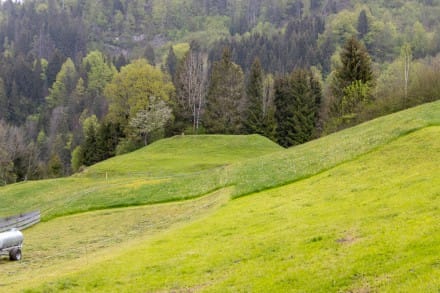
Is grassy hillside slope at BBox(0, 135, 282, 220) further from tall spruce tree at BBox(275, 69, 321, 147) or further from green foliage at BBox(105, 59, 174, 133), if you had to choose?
tall spruce tree at BBox(275, 69, 321, 147)

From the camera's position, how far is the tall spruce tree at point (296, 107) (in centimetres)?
10250

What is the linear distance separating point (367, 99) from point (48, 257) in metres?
61.3

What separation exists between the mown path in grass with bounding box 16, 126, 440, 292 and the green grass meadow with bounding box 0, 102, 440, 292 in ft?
0.20

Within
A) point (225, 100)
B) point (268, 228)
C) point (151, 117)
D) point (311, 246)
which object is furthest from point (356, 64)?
point (311, 246)

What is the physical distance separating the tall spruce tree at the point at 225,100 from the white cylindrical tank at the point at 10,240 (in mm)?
74674

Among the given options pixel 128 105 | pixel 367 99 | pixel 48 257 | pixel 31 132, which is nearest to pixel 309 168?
pixel 48 257

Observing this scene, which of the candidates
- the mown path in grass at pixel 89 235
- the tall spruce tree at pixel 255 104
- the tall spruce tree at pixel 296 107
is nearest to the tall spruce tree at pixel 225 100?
the tall spruce tree at pixel 255 104

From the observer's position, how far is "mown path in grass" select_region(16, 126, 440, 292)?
47.6 feet

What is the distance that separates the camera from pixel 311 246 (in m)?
18.0

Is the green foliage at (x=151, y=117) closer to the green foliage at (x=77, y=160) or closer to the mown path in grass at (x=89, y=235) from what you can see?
the green foliage at (x=77, y=160)

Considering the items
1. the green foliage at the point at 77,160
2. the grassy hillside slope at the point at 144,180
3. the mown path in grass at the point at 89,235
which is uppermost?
the mown path in grass at the point at 89,235

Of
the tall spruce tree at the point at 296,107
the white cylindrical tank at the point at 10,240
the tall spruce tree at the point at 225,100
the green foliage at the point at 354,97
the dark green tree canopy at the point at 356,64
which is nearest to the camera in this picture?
the white cylindrical tank at the point at 10,240

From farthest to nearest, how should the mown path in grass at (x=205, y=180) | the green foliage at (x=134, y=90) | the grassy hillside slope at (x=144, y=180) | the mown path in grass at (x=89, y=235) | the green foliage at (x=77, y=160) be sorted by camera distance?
the green foliage at (x=77, y=160) → the green foliage at (x=134, y=90) → the grassy hillside slope at (x=144, y=180) → the mown path in grass at (x=205, y=180) → the mown path in grass at (x=89, y=235)

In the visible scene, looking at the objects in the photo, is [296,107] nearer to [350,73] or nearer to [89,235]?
[350,73]
